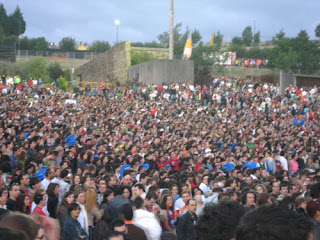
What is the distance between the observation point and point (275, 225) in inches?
84.8

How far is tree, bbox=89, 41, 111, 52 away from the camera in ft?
271

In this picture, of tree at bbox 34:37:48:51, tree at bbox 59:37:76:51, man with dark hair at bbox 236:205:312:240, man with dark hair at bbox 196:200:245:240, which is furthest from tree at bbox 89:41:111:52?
man with dark hair at bbox 236:205:312:240

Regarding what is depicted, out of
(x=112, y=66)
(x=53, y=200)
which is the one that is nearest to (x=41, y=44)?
(x=112, y=66)

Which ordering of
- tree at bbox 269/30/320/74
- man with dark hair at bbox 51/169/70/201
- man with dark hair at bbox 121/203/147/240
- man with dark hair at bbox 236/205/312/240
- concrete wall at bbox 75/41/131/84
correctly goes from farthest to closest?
tree at bbox 269/30/320/74
concrete wall at bbox 75/41/131/84
man with dark hair at bbox 51/169/70/201
man with dark hair at bbox 121/203/147/240
man with dark hair at bbox 236/205/312/240

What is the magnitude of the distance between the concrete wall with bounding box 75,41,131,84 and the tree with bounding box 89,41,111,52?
105 feet

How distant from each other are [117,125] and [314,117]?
43.4 ft

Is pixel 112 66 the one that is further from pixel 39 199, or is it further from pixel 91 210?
pixel 39 199

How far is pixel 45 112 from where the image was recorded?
20.0 meters

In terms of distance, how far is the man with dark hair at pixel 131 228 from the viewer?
5652 mm

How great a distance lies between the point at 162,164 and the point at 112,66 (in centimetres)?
3222

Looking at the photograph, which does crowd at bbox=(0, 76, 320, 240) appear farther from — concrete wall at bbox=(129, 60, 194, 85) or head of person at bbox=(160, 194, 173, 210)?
concrete wall at bbox=(129, 60, 194, 85)

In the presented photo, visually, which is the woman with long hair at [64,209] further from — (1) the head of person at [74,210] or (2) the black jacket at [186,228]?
(2) the black jacket at [186,228]

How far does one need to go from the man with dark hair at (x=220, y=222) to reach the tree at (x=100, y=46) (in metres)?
80.8

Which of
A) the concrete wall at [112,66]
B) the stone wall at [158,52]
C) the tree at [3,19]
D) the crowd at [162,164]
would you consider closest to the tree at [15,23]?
the tree at [3,19]
